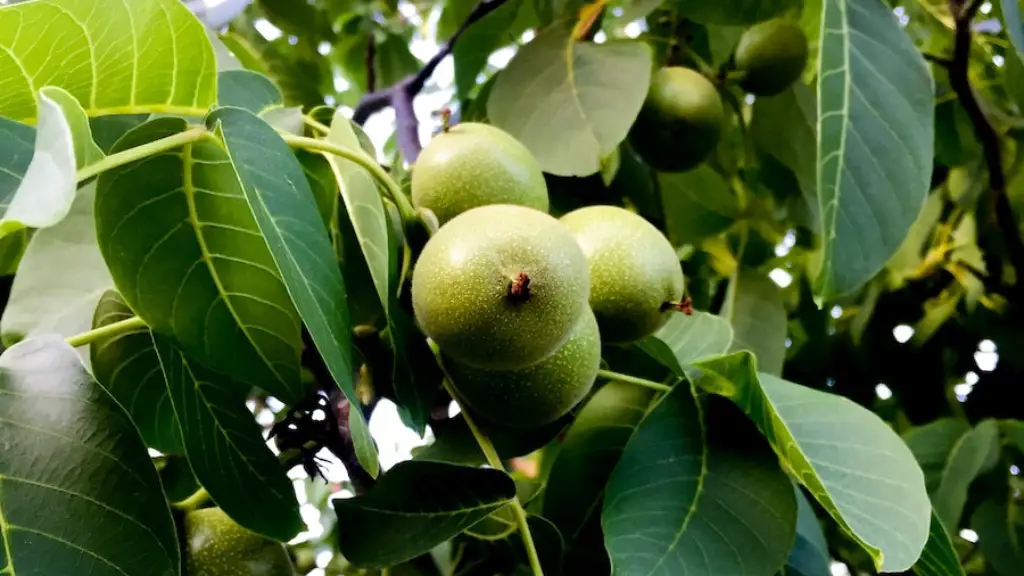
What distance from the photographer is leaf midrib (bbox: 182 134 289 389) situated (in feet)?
1.67

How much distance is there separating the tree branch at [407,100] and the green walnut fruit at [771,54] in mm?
297

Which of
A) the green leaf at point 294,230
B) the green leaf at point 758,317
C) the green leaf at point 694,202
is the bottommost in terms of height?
the green leaf at point 758,317

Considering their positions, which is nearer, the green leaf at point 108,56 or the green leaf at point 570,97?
the green leaf at point 108,56

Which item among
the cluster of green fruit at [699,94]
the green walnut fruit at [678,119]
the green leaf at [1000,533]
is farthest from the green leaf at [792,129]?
the green leaf at [1000,533]

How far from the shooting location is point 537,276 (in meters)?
0.51

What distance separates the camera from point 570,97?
83 cm

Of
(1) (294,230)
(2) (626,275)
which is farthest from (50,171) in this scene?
(2) (626,275)

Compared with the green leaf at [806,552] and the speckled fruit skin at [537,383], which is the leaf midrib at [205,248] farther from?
the green leaf at [806,552]

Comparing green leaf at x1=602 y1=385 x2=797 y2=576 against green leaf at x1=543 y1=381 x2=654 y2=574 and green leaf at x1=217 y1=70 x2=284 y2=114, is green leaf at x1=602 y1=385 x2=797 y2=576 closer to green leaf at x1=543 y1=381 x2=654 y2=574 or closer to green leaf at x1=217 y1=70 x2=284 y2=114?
green leaf at x1=543 y1=381 x2=654 y2=574

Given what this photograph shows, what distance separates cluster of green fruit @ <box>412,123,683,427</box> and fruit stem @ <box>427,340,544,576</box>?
0.04 ft

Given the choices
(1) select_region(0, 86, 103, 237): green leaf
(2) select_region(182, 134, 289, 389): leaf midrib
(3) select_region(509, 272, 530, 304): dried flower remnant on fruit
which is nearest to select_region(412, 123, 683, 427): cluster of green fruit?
(3) select_region(509, 272, 530, 304): dried flower remnant on fruit

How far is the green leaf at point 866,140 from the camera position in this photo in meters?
0.59

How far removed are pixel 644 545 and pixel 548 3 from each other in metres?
0.72

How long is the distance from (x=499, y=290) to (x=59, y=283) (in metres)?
0.31
